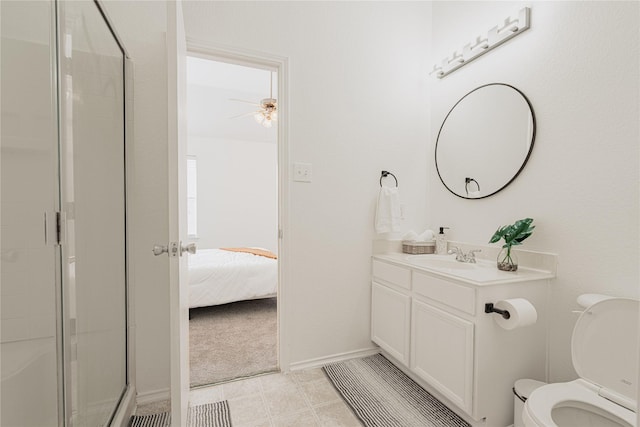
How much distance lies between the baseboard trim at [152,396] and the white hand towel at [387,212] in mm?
1633

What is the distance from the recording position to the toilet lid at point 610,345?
44.4 inches

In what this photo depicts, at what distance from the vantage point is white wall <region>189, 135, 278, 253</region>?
515 cm

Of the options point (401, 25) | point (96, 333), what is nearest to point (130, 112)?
point (96, 333)

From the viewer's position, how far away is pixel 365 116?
2.24 m

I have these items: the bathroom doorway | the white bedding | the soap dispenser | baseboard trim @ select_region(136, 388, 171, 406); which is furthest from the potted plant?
the white bedding

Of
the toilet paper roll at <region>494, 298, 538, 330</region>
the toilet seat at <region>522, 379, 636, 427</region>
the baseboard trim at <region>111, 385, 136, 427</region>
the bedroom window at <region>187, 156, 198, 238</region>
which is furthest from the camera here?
the bedroom window at <region>187, 156, 198, 238</region>

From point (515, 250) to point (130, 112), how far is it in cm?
224

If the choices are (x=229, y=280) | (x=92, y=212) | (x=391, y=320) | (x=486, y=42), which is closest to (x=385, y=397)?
(x=391, y=320)

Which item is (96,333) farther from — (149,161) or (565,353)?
(565,353)

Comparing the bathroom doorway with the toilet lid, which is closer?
the toilet lid

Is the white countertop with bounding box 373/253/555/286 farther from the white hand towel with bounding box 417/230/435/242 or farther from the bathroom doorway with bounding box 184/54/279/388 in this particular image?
the bathroom doorway with bounding box 184/54/279/388

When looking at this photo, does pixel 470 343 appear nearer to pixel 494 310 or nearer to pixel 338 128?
pixel 494 310

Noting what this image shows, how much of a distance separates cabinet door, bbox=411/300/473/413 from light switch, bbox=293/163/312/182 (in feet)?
3.34

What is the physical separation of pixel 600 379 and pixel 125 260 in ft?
7.06
